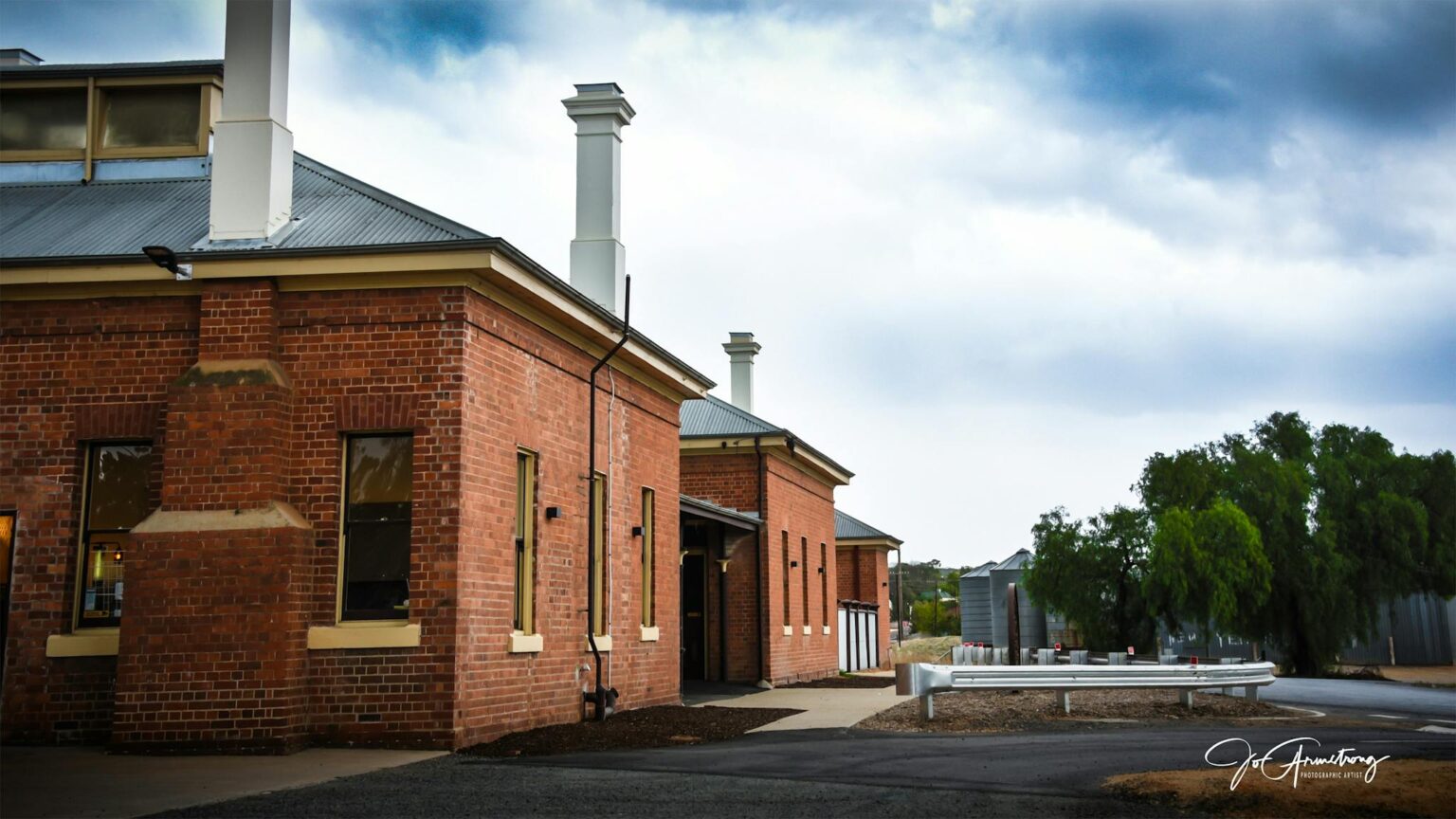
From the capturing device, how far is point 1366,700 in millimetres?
19359

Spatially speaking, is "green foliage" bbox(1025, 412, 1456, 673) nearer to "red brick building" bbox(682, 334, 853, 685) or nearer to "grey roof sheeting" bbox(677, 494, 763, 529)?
"red brick building" bbox(682, 334, 853, 685)

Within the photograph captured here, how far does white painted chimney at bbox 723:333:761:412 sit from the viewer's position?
1346 inches

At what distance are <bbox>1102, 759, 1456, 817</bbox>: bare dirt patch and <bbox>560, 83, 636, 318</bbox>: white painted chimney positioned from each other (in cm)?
1218

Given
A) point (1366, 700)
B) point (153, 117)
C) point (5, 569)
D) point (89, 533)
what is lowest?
point (1366, 700)

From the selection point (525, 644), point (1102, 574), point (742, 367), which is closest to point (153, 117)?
point (525, 644)

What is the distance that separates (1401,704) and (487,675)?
13.2 m

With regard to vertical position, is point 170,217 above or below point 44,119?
below

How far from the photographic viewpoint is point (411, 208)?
13797 mm

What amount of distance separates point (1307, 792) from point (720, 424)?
1993cm

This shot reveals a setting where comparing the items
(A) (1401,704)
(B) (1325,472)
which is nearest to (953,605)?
(B) (1325,472)

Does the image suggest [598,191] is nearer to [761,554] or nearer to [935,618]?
[761,554]

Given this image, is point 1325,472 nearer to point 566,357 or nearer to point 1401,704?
point 1401,704

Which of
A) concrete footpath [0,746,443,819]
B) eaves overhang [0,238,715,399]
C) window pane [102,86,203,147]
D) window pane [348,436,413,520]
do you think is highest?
window pane [102,86,203,147]

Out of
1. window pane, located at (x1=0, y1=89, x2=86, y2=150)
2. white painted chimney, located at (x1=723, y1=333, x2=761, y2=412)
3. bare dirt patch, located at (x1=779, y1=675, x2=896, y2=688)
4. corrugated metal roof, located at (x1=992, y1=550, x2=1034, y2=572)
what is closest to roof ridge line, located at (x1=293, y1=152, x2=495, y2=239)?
window pane, located at (x1=0, y1=89, x2=86, y2=150)
